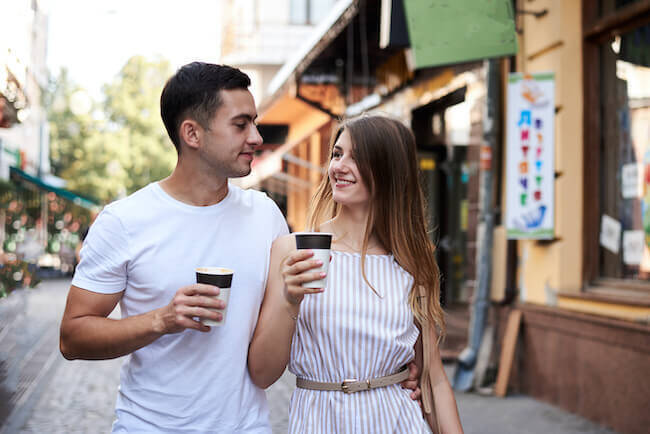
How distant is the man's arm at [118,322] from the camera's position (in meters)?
2.15

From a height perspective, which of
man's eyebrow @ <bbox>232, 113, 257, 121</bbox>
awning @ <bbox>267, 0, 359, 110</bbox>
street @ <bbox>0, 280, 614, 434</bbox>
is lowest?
street @ <bbox>0, 280, 614, 434</bbox>

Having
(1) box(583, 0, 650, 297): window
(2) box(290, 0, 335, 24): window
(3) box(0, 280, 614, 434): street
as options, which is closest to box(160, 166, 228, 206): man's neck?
(3) box(0, 280, 614, 434): street

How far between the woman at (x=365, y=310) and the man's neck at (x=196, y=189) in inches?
10.8

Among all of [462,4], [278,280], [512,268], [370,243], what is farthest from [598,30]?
[278,280]

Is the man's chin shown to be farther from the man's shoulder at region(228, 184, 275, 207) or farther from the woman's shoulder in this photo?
the woman's shoulder

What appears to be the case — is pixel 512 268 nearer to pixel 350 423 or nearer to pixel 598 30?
pixel 598 30

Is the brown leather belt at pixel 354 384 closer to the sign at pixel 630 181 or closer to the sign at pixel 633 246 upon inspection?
the sign at pixel 633 246

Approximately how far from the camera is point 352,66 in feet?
45.8

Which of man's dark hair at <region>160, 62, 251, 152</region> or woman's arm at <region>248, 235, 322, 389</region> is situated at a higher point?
man's dark hair at <region>160, 62, 251, 152</region>

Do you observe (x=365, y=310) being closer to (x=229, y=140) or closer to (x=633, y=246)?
(x=229, y=140)

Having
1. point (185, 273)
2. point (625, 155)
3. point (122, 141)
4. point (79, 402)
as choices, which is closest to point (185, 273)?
point (185, 273)

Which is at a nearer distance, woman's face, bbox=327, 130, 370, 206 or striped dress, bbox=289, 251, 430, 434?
striped dress, bbox=289, 251, 430, 434

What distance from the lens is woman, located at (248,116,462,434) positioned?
266 cm

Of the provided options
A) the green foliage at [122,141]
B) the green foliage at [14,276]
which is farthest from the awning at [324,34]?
the green foliage at [122,141]
